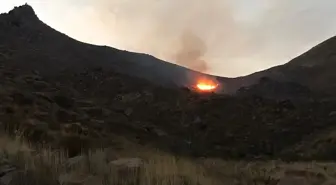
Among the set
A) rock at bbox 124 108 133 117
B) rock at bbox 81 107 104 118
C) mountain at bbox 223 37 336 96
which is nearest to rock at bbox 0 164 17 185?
rock at bbox 81 107 104 118

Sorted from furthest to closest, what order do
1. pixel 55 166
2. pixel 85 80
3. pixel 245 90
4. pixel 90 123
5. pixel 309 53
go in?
pixel 309 53, pixel 245 90, pixel 85 80, pixel 90 123, pixel 55 166

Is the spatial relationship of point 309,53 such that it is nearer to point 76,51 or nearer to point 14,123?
point 76,51

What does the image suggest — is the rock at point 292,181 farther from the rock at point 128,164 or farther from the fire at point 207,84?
the fire at point 207,84

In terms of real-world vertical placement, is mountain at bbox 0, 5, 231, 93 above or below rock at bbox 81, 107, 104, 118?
above

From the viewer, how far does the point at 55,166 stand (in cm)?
757

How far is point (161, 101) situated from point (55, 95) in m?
14.7

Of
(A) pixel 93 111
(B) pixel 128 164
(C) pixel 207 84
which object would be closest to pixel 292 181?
(B) pixel 128 164

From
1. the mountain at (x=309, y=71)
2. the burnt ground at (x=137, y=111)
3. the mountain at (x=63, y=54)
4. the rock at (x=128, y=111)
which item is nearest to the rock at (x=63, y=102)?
the burnt ground at (x=137, y=111)

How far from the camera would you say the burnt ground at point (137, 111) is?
2308 cm

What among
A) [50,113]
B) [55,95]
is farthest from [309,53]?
[50,113]

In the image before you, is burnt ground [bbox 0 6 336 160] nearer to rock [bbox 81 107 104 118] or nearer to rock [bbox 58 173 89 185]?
rock [bbox 81 107 104 118]

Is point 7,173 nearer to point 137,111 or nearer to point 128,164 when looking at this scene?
point 128,164

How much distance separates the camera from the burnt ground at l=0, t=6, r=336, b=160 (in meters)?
23.1

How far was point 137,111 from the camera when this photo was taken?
39.0m
